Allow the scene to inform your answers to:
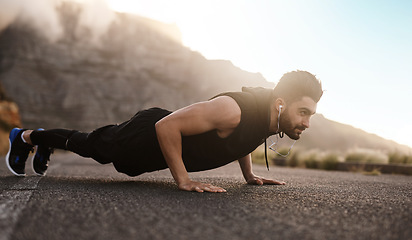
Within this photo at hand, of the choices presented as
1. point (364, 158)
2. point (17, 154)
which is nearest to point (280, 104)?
point (17, 154)

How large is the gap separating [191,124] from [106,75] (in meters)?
59.8

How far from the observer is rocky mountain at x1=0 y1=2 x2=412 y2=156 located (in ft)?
158

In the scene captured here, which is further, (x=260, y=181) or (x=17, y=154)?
(x=17, y=154)

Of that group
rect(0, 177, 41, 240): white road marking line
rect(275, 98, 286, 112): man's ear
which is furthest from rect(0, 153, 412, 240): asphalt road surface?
rect(275, 98, 286, 112): man's ear

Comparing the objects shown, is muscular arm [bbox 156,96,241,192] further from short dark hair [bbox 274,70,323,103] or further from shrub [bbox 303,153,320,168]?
shrub [bbox 303,153,320,168]

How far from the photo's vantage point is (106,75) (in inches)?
2312

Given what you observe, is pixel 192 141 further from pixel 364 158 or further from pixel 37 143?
pixel 364 158

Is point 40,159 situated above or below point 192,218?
below

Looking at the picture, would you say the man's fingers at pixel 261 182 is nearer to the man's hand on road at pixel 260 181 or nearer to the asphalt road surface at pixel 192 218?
the man's hand on road at pixel 260 181

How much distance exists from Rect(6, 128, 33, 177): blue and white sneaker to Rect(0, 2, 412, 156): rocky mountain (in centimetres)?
3945

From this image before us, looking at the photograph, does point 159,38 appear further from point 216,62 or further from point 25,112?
point 25,112

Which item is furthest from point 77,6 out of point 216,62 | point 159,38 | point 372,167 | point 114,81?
point 372,167

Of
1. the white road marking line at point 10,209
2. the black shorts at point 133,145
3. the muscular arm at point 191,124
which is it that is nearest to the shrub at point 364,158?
the black shorts at point 133,145

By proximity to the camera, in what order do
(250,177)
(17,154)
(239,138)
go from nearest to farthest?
1. (239,138)
2. (250,177)
3. (17,154)
